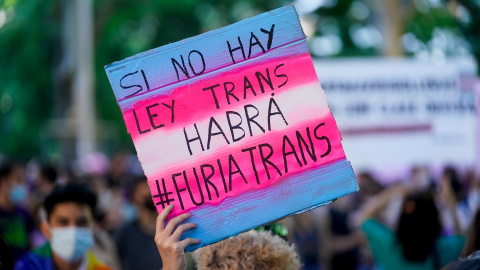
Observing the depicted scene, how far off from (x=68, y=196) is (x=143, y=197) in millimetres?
1776

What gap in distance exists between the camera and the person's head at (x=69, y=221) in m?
4.37

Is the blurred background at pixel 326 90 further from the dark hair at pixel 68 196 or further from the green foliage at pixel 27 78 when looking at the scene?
the dark hair at pixel 68 196

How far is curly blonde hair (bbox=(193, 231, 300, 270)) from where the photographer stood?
3.10 meters

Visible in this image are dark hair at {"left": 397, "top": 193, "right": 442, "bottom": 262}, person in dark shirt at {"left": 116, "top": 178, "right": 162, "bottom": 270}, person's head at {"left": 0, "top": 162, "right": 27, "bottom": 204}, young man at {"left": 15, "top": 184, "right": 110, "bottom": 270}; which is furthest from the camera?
person's head at {"left": 0, "top": 162, "right": 27, "bottom": 204}

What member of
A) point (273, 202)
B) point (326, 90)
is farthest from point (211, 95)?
point (326, 90)

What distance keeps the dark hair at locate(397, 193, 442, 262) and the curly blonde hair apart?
202 centimetres

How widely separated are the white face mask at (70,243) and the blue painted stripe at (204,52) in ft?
5.08

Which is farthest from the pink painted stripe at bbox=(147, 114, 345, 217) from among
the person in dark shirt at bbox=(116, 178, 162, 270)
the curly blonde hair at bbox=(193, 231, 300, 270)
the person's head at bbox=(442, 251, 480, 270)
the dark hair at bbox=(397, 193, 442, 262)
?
the person in dark shirt at bbox=(116, 178, 162, 270)

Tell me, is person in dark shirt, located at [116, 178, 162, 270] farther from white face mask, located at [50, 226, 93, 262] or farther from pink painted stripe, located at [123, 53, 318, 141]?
pink painted stripe, located at [123, 53, 318, 141]

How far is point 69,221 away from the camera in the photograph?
4508 mm

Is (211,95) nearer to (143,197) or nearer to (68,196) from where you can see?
(68,196)

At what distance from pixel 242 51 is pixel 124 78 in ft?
1.67

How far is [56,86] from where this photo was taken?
75.8ft

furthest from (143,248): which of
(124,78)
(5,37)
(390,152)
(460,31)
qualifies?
(5,37)
